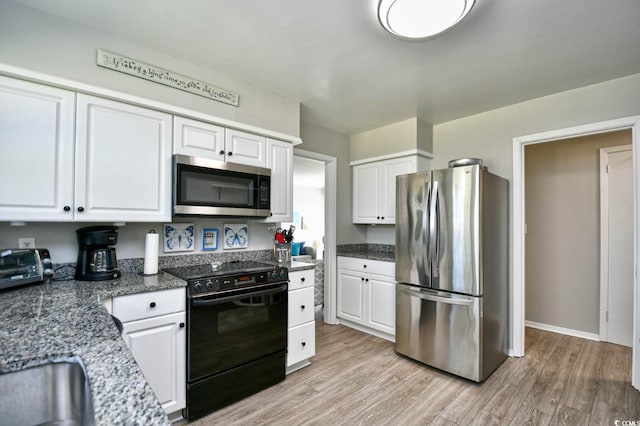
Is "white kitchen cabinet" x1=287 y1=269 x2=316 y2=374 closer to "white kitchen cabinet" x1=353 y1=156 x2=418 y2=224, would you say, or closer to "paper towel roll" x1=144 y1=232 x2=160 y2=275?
"paper towel roll" x1=144 y1=232 x2=160 y2=275

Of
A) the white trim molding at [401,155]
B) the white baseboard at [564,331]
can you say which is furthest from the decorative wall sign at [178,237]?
the white baseboard at [564,331]

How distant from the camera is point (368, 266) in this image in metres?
3.41

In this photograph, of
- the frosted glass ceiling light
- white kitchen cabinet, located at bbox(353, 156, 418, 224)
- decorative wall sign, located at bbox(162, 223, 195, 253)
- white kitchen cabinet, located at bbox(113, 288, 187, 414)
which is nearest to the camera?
the frosted glass ceiling light

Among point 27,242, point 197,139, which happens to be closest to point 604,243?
point 197,139

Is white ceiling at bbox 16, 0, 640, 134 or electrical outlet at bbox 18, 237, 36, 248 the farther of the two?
electrical outlet at bbox 18, 237, 36, 248

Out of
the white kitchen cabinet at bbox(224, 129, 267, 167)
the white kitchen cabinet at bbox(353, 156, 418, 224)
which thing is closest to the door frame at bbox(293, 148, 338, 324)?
the white kitchen cabinet at bbox(353, 156, 418, 224)

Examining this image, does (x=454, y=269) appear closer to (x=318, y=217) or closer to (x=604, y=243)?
(x=604, y=243)

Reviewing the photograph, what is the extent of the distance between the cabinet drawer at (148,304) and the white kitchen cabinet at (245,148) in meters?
Result: 1.09

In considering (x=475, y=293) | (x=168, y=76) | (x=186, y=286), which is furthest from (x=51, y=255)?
(x=475, y=293)

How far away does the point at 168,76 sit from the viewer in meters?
2.14

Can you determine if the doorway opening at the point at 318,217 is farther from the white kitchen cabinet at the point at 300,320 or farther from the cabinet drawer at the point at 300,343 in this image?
the cabinet drawer at the point at 300,343

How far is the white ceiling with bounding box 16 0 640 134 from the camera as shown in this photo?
1.67 meters

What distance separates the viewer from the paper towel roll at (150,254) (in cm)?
205

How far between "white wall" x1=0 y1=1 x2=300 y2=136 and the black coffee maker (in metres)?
0.90
